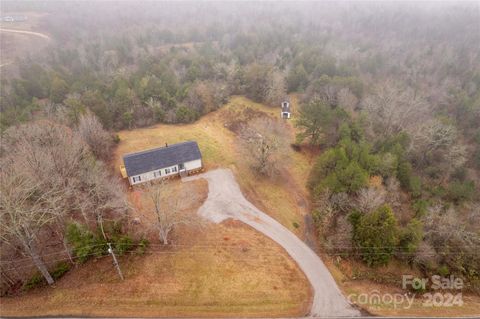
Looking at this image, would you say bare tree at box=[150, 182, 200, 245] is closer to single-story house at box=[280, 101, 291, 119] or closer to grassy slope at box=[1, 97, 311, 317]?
grassy slope at box=[1, 97, 311, 317]

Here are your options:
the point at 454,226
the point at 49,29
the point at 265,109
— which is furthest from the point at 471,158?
the point at 49,29

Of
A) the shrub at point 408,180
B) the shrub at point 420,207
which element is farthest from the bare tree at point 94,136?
the shrub at point 420,207

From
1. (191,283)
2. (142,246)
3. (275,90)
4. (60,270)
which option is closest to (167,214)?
(142,246)

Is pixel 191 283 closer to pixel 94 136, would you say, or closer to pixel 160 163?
pixel 160 163

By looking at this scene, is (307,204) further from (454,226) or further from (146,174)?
(146,174)

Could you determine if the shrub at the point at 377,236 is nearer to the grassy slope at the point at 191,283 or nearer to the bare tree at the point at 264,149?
the grassy slope at the point at 191,283

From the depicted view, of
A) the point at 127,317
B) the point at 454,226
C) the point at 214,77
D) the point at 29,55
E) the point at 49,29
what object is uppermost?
the point at 49,29
